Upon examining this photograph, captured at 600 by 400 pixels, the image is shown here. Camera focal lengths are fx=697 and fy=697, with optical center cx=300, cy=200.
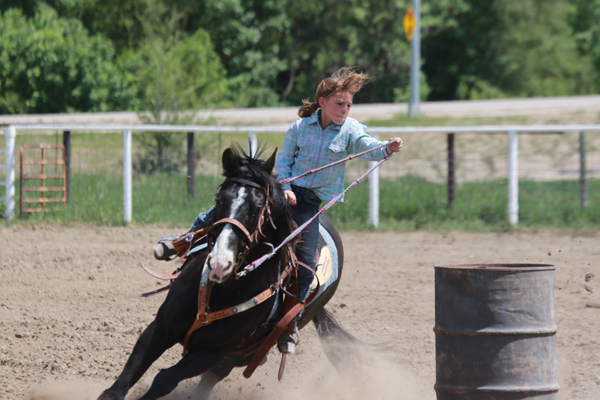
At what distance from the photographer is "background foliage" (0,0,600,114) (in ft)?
85.7

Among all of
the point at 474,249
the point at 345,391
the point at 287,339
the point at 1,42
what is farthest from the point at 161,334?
the point at 1,42

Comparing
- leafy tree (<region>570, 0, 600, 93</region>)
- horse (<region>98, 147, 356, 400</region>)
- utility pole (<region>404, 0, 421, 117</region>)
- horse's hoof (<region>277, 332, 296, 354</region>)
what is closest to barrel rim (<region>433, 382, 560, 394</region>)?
horse's hoof (<region>277, 332, 296, 354</region>)

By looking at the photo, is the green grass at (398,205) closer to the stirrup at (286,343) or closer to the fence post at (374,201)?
the fence post at (374,201)

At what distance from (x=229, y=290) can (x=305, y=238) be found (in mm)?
651

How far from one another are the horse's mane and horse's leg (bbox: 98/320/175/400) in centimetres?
79

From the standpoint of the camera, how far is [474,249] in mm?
8930

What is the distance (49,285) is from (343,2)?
28.5 meters

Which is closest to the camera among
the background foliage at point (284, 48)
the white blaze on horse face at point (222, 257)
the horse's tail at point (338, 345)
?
the white blaze on horse face at point (222, 257)

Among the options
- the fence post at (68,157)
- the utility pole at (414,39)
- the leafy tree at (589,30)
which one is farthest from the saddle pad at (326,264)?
the leafy tree at (589,30)

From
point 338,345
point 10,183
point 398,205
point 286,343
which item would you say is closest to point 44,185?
point 10,183

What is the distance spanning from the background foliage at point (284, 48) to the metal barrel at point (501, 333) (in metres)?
22.2

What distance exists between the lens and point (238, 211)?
330 centimetres

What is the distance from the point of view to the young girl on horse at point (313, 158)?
406 centimetres

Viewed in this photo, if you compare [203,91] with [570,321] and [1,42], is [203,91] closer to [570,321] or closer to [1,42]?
[1,42]
